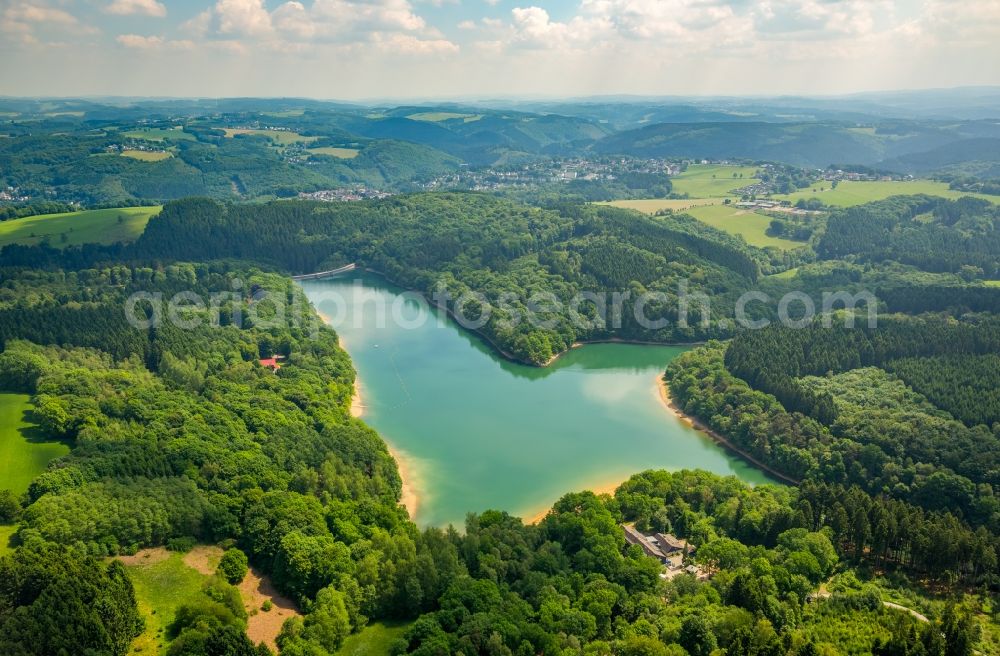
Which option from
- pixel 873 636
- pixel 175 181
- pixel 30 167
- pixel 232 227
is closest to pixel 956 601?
pixel 873 636

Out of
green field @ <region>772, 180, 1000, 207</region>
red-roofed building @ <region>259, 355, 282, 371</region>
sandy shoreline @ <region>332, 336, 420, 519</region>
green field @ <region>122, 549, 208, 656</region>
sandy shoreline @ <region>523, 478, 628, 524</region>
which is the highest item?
green field @ <region>772, 180, 1000, 207</region>

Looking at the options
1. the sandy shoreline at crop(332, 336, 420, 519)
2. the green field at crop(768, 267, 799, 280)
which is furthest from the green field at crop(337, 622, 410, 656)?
the green field at crop(768, 267, 799, 280)

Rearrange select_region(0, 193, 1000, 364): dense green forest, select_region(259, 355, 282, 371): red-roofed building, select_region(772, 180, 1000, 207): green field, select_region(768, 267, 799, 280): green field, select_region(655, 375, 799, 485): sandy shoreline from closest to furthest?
1. select_region(655, 375, 799, 485): sandy shoreline
2. select_region(259, 355, 282, 371): red-roofed building
3. select_region(0, 193, 1000, 364): dense green forest
4. select_region(768, 267, 799, 280): green field
5. select_region(772, 180, 1000, 207): green field

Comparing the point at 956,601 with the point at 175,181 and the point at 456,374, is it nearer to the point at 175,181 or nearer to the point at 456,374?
the point at 456,374

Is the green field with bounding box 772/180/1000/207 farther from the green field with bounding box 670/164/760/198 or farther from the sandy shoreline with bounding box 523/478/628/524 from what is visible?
the sandy shoreline with bounding box 523/478/628/524

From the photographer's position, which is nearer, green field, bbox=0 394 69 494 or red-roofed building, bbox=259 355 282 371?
green field, bbox=0 394 69 494

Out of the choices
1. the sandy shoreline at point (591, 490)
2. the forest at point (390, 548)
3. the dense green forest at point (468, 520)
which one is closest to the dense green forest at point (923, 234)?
the dense green forest at point (468, 520)

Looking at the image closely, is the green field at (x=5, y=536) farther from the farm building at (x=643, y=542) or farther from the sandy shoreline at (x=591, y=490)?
the farm building at (x=643, y=542)
